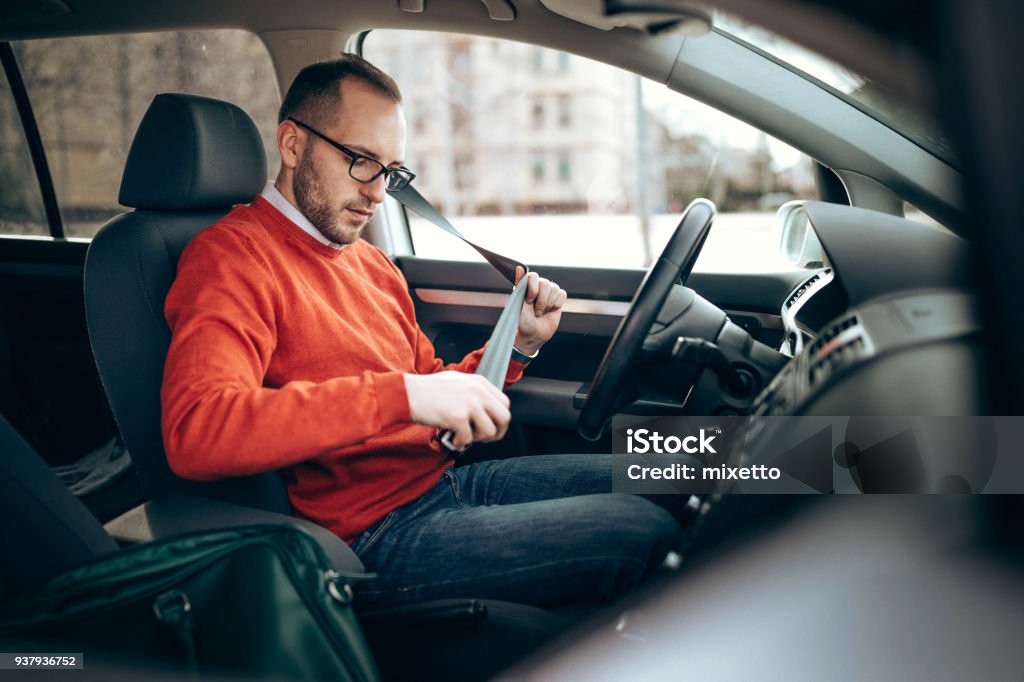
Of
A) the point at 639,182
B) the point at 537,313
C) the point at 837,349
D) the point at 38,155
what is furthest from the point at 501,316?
the point at 38,155

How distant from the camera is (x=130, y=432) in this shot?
131 centimetres

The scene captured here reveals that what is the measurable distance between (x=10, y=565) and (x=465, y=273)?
4.51 ft

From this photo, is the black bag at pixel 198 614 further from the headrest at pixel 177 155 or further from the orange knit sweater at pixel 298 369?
the headrest at pixel 177 155

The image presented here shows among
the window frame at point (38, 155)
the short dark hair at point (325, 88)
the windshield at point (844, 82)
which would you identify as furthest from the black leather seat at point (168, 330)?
the window frame at point (38, 155)

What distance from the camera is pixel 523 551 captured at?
118 cm

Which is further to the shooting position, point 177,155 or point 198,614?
point 177,155

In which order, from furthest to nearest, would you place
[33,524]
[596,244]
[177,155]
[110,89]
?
[110,89], [596,244], [177,155], [33,524]

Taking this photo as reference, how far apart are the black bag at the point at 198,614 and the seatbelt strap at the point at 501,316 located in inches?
13.0

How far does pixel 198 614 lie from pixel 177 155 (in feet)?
2.86

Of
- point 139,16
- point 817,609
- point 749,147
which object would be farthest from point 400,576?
point 139,16

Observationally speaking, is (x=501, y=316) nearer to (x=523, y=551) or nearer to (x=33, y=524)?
(x=523, y=551)

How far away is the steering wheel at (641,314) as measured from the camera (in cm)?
119

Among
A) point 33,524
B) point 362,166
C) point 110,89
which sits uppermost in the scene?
point 110,89

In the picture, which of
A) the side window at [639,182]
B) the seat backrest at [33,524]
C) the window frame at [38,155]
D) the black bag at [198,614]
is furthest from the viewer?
the window frame at [38,155]
